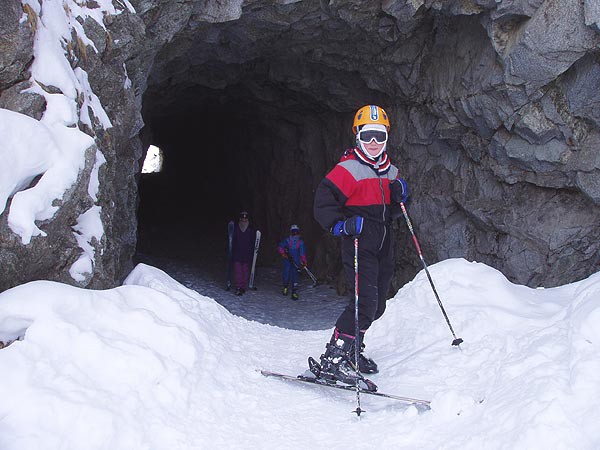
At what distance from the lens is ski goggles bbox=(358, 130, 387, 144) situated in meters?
4.54

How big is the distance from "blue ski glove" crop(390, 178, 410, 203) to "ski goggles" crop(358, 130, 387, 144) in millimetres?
Answer: 391

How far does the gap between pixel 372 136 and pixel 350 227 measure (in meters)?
0.86

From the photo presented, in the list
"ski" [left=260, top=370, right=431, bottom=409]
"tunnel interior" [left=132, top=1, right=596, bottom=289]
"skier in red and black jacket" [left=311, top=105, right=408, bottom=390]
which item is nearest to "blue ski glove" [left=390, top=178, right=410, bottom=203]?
"skier in red and black jacket" [left=311, top=105, right=408, bottom=390]

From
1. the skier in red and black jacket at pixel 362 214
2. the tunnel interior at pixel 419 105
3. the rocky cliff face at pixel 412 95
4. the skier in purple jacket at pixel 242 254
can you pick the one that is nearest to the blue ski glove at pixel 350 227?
the skier in red and black jacket at pixel 362 214

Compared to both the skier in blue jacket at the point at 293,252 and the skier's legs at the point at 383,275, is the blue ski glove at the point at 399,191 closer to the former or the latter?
the skier's legs at the point at 383,275

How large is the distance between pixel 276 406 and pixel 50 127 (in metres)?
2.93

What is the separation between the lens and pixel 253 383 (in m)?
4.35

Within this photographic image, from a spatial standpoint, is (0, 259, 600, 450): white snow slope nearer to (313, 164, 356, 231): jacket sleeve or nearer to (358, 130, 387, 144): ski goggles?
(313, 164, 356, 231): jacket sleeve

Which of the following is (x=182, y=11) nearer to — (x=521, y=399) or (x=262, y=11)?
(x=262, y=11)

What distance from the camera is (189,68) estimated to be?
12.9m


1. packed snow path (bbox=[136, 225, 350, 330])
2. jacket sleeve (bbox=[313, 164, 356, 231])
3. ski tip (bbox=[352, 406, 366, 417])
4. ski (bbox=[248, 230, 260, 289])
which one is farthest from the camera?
ski (bbox=[248, 230, 260, 289])

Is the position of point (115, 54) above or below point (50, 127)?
above

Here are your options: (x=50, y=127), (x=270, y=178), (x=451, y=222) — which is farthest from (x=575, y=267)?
(x=270, y=178)

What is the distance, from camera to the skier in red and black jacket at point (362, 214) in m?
4.42
